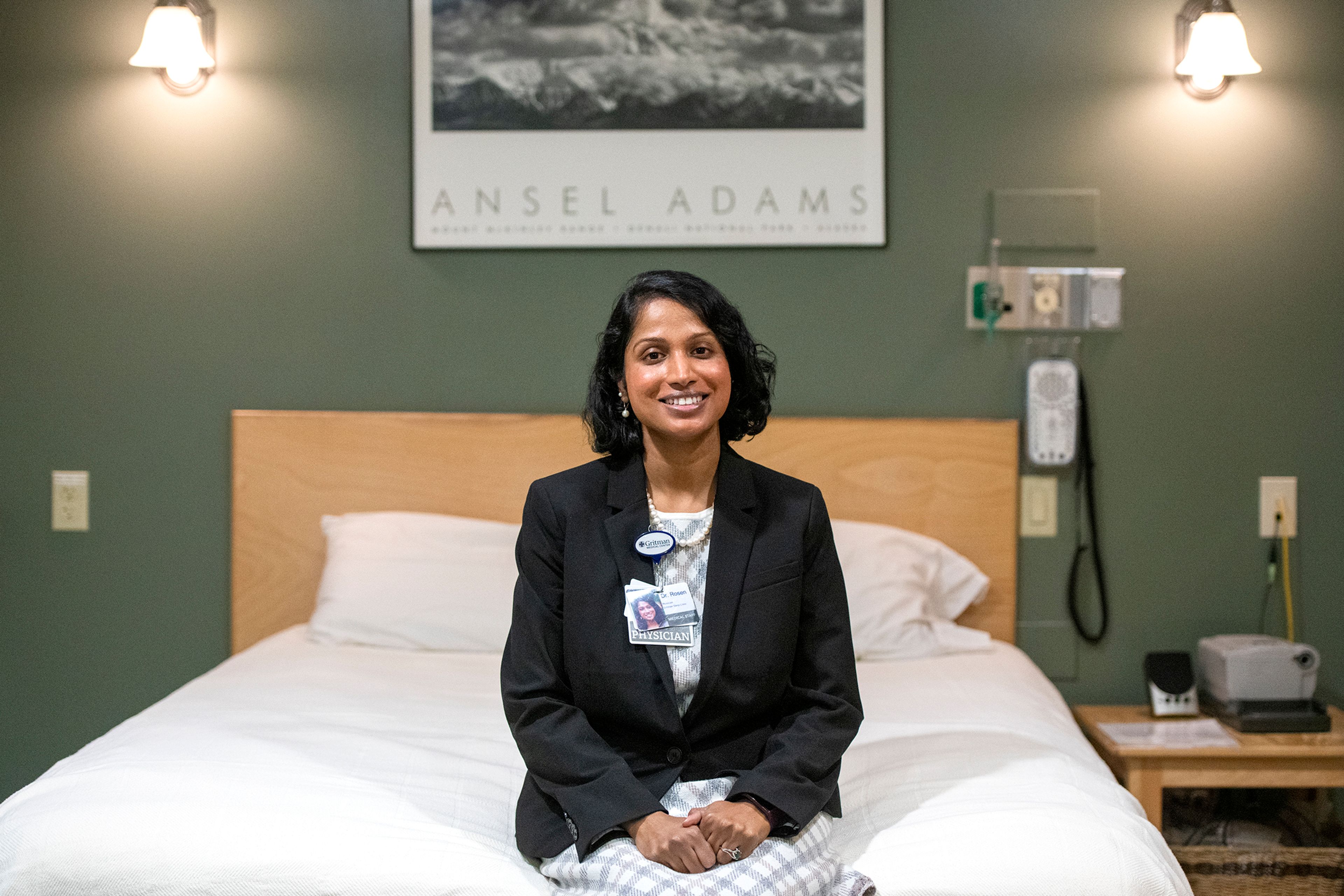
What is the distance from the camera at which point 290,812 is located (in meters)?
1.45

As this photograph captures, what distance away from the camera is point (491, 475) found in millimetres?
2605

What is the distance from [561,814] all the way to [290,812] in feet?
1.21

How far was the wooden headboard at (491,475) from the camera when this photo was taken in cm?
256

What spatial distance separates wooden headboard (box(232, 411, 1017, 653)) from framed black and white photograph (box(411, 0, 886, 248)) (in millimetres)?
459

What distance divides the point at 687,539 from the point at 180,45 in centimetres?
187

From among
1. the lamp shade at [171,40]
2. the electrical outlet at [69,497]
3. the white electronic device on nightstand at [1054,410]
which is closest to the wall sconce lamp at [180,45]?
the lamp shade at [171,40]

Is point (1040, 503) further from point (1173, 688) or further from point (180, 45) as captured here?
point (180, 45)

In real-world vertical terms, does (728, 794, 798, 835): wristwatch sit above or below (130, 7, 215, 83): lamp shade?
below

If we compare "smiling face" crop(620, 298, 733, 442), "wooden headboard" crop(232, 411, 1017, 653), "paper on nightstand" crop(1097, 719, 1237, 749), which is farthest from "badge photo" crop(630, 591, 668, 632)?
"paper on nightstand" crop(1097, 719, 1237, 749)

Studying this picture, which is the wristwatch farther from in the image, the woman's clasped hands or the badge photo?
the badge photo

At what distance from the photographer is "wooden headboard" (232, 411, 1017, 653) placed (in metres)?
2.56

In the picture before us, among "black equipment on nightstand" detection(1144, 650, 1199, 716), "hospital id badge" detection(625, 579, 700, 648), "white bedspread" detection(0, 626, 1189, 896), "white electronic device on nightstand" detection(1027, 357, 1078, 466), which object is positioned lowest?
"black equipment on nightstand" detection(1144, 650, 1199, 716)

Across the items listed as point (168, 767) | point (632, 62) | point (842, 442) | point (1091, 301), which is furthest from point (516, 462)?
point (1091, 301)

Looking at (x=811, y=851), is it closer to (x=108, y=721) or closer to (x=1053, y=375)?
(x=1053, y=375)
